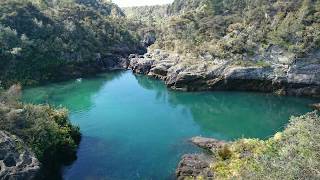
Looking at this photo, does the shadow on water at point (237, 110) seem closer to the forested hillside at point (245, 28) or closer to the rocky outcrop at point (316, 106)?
the rocky outcrop at point (316, 106)

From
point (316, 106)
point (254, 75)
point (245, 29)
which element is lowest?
point (316, 106)

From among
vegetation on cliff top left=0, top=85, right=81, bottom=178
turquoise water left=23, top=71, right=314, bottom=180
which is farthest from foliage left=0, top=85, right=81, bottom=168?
turquoise water left=23, top=71, right=314, bottom=180

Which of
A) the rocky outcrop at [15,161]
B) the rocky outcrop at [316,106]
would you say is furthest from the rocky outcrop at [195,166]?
the rocky outcrop at [316,106]

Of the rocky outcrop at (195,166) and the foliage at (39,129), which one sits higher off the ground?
the foliage at (39,129)

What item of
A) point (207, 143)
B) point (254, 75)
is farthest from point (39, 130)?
point (254, 75)

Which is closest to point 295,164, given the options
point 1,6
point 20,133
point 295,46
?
point 20,133

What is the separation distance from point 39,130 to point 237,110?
132 ft

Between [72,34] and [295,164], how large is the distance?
109 metres

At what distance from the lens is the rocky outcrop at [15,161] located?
3640cm

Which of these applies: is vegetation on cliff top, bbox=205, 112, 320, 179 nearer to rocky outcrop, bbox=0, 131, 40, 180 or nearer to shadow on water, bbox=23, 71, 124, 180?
rocky outcrop, bbox=0, 131, 40, 180

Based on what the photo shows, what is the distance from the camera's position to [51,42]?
379 ft

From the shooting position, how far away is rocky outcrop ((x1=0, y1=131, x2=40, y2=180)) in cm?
3640

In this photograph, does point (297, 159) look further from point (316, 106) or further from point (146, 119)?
point (316, 106)

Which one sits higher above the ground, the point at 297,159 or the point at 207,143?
the point at 297,159
